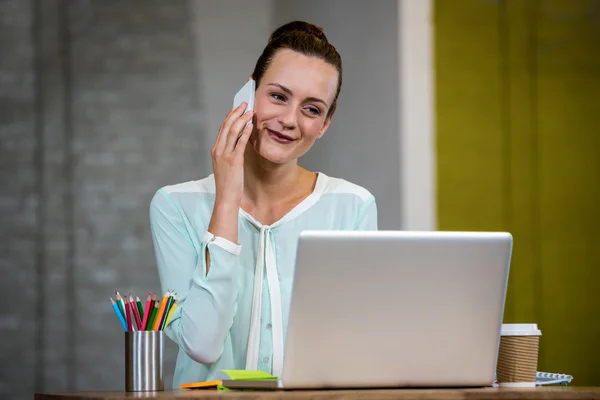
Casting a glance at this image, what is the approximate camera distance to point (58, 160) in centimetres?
303

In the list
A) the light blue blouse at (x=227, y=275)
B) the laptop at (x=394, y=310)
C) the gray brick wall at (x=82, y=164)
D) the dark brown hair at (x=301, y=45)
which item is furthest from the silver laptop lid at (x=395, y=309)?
the gray brick wall at (x=82, y=164)

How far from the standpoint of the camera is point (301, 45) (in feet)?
6.46

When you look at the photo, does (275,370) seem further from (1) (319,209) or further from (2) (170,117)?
(2) (170,117)

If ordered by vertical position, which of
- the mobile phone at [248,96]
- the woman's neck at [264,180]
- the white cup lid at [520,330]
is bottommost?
the white cup lid at [520,330]

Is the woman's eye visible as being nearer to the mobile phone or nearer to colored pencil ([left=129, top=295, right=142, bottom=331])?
the mobile phone

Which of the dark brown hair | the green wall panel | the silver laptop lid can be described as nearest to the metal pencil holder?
the silver laptop lid

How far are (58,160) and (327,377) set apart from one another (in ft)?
6.96

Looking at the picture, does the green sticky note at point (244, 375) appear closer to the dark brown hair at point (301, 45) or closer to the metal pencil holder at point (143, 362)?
the metal pencil holder at point (143, 362)

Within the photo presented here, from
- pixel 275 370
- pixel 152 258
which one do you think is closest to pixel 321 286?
pixel 275 370

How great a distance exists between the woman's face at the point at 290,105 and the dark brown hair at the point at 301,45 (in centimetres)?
2

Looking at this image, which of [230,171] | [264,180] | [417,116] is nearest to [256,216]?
[264,180]

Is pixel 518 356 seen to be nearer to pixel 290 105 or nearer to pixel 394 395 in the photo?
pixel 394 395

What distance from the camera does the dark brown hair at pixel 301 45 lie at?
6.46 feet

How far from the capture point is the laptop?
115 centimetres
